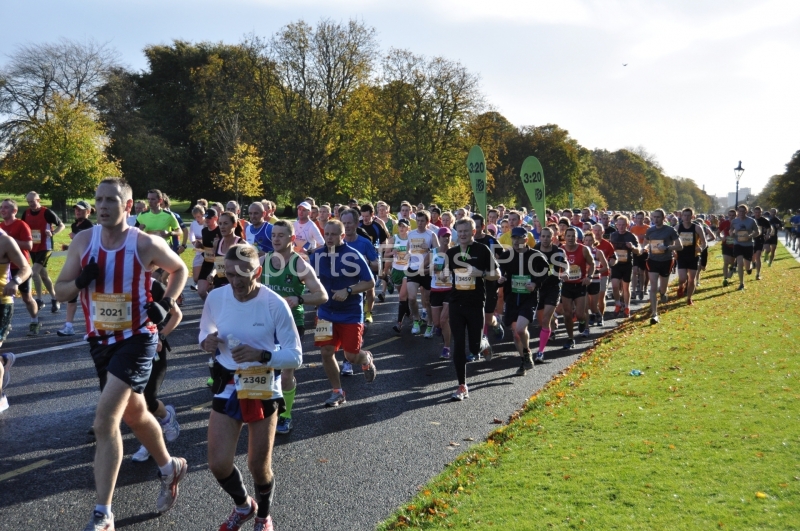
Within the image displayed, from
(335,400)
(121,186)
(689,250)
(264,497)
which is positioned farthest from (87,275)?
(689,250)

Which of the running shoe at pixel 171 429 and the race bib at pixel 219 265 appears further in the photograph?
the race bib at pixel 219 265

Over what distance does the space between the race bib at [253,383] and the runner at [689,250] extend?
12.3 meters

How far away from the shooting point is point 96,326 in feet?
14.8

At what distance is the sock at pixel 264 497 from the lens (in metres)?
4.21

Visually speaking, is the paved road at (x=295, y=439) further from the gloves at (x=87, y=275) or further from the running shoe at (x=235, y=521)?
the gloves at (x=87, y=275)

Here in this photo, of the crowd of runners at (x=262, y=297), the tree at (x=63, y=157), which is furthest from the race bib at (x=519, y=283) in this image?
the tree at (x=63, y=157)

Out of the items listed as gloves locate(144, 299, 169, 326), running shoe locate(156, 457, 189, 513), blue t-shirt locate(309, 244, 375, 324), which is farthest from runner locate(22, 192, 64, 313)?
gloves locate(144, 299, 169, 326)

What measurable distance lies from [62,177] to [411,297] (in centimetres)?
3175

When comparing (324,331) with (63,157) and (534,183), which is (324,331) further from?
→ (63,157)

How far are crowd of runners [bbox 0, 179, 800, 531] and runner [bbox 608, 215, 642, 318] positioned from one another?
35 millimetres

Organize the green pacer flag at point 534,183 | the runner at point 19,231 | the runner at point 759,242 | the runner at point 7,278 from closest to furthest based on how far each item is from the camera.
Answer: the runner at point 7,278
the runner at point 19,231
the green pacer flag at point 534,183
the runner at point 759,242

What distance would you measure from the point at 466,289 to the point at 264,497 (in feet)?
13.8

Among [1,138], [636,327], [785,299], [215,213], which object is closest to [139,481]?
[215,213]

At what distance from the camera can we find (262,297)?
422 centimetres
